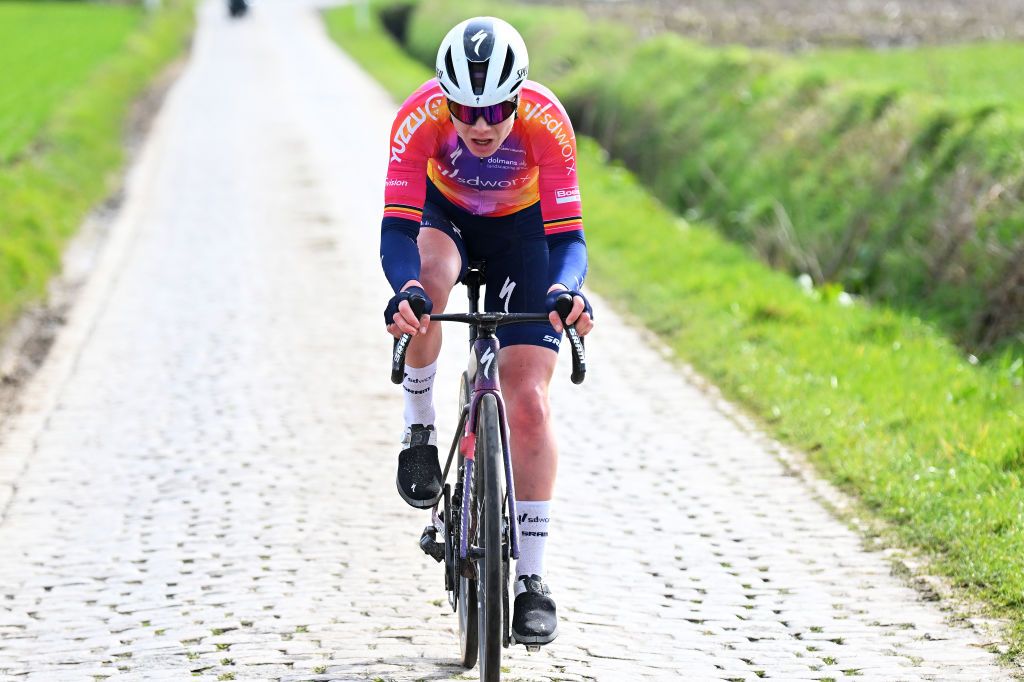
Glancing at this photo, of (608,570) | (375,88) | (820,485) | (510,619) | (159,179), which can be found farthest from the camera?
(375,88)

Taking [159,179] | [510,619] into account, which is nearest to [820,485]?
[510,619]

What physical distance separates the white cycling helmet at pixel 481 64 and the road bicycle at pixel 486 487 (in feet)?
2.48

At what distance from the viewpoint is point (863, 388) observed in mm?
9164

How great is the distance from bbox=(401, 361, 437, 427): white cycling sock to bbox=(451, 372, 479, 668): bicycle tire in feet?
0.67

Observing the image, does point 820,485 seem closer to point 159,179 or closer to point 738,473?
point 738,473

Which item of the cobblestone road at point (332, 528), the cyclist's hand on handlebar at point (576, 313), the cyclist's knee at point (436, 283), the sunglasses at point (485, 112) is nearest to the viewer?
the cyclist's hand on handlebar at point (576, 313)

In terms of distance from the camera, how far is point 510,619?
16.5 ft

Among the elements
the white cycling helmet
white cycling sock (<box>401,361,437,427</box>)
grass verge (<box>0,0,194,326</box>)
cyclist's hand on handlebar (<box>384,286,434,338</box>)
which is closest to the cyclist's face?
the white cycling helmet

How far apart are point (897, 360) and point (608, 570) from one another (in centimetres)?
419

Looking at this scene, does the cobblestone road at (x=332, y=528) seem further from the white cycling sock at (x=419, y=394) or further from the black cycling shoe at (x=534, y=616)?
the white cycling sock at (x=419, y=394)

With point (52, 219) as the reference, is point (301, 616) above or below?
above

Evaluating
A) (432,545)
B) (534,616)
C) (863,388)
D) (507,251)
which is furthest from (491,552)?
(863,388)

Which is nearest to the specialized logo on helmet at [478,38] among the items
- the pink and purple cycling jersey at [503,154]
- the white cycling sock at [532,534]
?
the pink and purple cycling jersey at [503,154]

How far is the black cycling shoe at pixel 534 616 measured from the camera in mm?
4609
